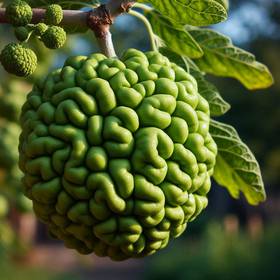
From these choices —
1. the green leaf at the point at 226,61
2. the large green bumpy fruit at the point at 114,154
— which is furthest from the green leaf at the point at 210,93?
the large green bumpy fruit at the point at 114,154

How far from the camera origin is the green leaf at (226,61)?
2213 millimetres

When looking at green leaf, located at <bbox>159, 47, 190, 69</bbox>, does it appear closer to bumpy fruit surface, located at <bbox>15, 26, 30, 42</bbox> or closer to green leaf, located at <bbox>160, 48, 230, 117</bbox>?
green leaf, located at <bbox>160, 48, 230, 117</bbox>

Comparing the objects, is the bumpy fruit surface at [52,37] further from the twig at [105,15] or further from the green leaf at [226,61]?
the green leaf at [226,61]

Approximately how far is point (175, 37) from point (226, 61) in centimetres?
26

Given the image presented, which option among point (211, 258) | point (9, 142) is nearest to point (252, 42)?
point (211, 258)

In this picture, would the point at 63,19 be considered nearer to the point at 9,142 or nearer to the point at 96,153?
the point at 96,153

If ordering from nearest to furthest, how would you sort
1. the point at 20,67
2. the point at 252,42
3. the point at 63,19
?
1. the point at 20,67
2. the point at 63,19
3. the point at 252,42

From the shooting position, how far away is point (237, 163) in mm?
2045

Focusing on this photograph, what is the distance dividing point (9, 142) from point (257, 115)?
80.3ft

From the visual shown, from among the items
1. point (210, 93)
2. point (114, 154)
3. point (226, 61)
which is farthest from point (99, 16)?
point (226, 61)

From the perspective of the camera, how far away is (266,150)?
2767 centimetres

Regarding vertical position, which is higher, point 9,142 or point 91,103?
point 91,103

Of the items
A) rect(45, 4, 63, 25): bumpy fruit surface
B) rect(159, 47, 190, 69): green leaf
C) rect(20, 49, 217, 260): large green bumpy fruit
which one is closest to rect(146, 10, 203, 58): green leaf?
rect(159, 47, 190, 69): green leaf

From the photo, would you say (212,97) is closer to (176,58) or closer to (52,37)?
(176,58)
